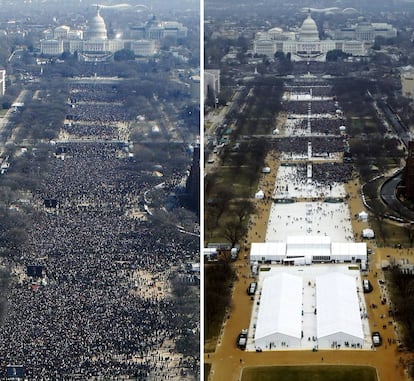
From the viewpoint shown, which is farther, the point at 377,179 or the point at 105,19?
the point at 105,19

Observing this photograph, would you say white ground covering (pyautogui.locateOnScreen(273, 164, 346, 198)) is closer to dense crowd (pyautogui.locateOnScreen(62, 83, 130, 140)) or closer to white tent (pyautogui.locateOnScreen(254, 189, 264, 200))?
white tent (pyautogui.locateOnScreen(254, 189, 264, 200))

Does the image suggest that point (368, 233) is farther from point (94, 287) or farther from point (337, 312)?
point (94, 287)

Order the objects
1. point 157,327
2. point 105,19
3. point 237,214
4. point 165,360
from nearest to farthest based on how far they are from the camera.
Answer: point 165,360, point 157,327, point 237,214, point 105,19

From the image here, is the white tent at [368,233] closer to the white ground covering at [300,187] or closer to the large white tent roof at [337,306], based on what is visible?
the large white tent roof at [337,306]

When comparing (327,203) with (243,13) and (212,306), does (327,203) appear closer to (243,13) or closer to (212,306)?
(212,306)

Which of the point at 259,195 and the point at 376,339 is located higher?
→ the point at 376,339

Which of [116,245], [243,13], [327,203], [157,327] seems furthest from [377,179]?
[243,13]

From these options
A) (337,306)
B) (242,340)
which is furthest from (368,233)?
(242,340)
